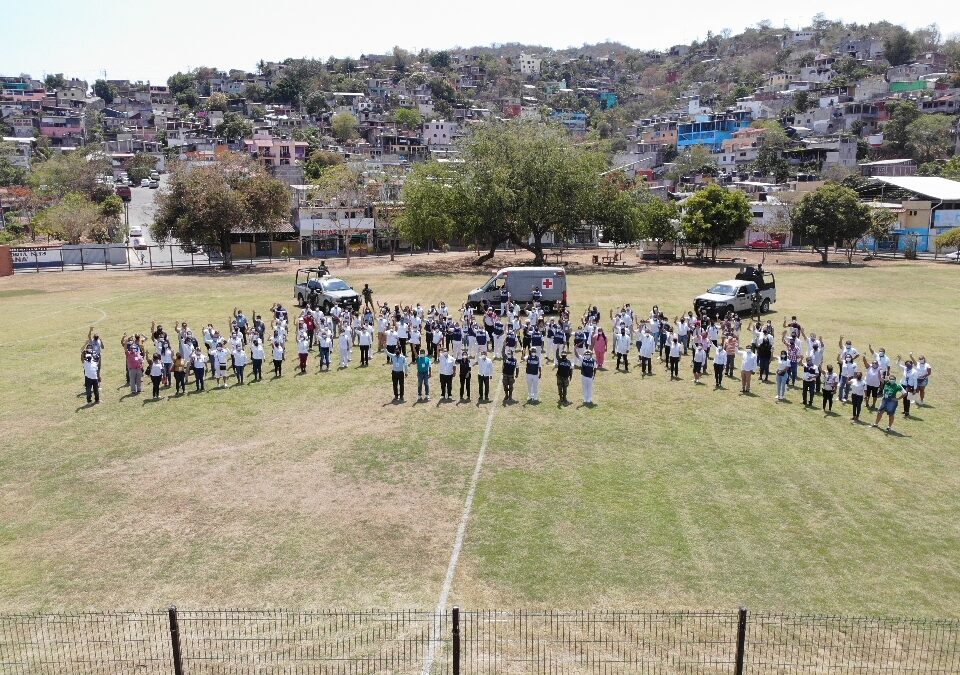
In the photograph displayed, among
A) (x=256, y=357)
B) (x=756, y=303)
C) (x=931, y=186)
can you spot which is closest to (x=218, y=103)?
(x=931, y=186)

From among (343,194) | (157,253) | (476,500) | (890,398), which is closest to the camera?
(476,500)

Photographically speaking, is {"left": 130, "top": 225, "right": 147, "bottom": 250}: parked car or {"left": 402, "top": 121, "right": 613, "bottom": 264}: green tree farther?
{"left": 130, "top": 225, "right": 147, "bottom": 250}: parked car

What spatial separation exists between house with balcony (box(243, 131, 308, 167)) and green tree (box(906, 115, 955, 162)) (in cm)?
9706

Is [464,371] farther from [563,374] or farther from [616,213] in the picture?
[616,213]

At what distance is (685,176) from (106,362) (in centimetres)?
10577

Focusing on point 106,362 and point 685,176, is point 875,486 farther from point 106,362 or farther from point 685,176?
point 685,176

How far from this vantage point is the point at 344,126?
6422 inches

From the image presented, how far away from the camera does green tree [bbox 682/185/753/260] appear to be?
5341 centimetres

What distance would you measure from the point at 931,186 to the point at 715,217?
2981 centimetres

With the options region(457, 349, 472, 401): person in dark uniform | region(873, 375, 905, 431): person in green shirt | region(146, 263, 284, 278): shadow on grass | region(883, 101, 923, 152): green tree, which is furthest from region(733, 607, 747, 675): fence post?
region(883, 101, 923, 152): green tree

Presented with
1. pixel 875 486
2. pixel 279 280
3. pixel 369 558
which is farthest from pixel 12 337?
pixel 875 486

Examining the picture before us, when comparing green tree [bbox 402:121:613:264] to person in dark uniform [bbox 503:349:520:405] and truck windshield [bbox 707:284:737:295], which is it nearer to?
truck windshield [bbox 707:284:737:295]

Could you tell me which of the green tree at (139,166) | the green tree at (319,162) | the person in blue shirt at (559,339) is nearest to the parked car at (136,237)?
the green tree at (319,162)

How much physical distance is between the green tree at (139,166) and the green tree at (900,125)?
119 meters
